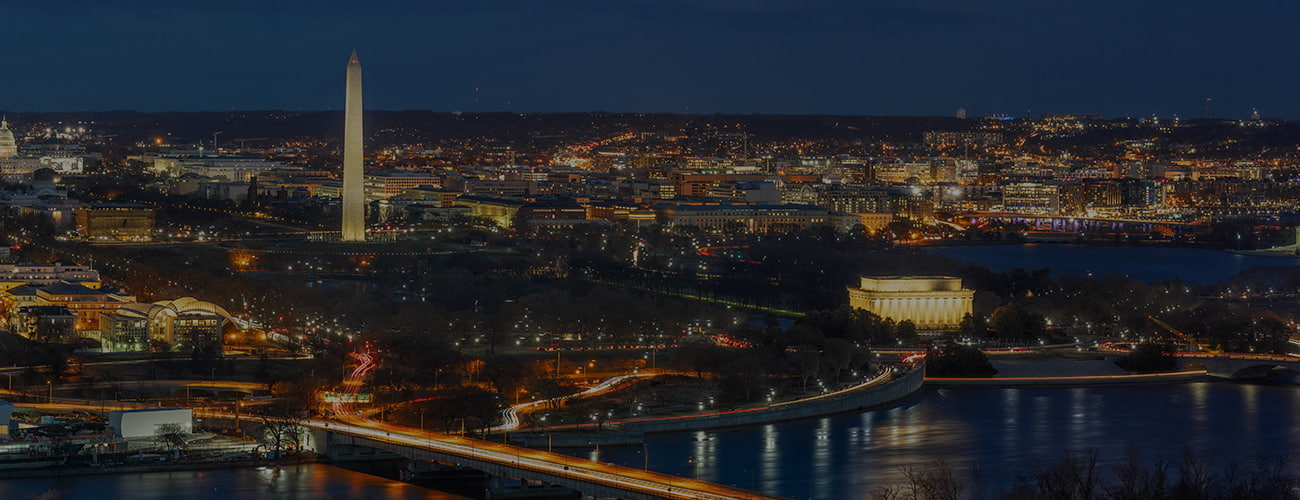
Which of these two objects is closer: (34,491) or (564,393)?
(34,491)

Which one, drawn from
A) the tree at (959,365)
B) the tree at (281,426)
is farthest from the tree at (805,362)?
the tree at (281,426)

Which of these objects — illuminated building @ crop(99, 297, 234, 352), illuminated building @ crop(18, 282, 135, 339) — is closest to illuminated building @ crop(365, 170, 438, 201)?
illuminated building @ crop(18, 282, 135, 339)

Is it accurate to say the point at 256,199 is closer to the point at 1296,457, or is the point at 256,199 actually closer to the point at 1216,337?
the point at 1216,337

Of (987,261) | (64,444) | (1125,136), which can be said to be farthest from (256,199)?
(1125,136)

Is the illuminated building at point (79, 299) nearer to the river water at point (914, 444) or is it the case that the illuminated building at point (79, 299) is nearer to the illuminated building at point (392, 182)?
the river water at point (914, 444)

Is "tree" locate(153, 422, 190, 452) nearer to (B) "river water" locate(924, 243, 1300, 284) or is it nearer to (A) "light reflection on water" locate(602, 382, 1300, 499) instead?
(A) "light reflection on water" locate(602, 382, 1300, 499)

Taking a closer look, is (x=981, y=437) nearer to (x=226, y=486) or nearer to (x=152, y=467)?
(x=226, y=486)

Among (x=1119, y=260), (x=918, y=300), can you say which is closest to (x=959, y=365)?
(x=918, y=300)
